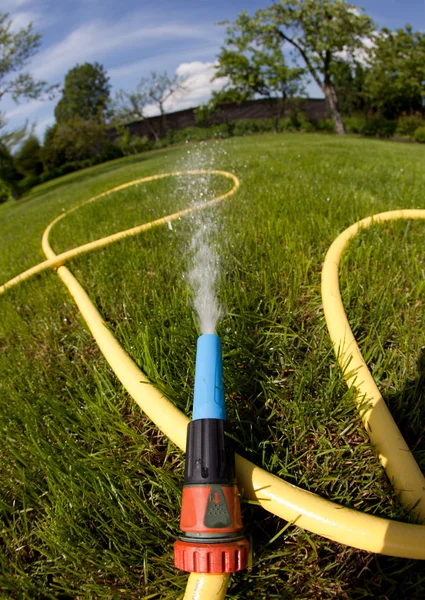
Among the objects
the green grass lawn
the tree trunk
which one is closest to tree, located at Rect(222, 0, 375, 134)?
the tree trunk

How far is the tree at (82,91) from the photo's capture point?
51781 millimetres

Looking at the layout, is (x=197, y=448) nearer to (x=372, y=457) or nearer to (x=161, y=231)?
(x=372, y=457)

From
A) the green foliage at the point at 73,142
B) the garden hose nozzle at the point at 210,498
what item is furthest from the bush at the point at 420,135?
the garden hose nozzle at the point at 210,498

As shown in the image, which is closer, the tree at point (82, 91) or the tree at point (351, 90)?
the tree at point (351, 90)

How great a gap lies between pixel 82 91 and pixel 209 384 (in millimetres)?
65738

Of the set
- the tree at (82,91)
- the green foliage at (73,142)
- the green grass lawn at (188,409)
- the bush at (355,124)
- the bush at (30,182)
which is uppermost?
the tree at (82,91)

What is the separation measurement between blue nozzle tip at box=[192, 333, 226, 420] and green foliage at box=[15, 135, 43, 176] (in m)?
36.9

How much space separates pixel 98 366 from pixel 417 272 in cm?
144

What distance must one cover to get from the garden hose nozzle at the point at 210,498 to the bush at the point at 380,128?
3185 cm

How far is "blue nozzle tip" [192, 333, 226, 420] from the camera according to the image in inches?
35.2

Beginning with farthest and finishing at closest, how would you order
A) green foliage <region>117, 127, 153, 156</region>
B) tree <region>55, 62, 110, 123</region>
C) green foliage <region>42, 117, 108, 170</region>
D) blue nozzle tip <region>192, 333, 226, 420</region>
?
tree <region>55, 62, 110, 123</region> → green foliage <region>117, 127, 153, 156</region> → green foliage <region>42, 117, 108, 170</region> → blue nozzle tip <region>192, 333, 226, 420</region>

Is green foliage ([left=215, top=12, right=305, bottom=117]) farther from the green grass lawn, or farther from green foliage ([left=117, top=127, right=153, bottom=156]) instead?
the green grass lawn

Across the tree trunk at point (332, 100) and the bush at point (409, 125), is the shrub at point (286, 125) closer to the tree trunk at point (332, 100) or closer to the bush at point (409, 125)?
the tree trunk at point (332, 100)

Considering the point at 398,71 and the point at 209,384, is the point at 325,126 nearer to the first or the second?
the point at 398,71
